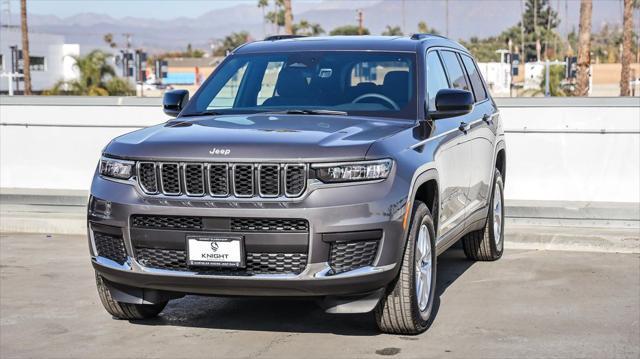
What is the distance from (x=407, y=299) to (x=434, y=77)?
6.53 feet

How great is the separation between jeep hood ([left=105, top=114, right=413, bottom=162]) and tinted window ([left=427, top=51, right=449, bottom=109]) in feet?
1.78

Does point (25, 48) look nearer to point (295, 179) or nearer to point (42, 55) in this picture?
point (42, 55)

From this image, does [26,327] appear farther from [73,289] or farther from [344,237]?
[344,237]

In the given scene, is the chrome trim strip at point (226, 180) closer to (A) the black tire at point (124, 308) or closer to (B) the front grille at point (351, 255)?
(B) the front grille at point (351, 255)

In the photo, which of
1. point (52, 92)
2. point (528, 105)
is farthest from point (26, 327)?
point (52, 92)

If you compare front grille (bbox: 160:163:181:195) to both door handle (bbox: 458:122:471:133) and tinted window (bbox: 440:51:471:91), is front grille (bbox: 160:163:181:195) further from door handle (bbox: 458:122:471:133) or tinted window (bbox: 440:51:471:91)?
tinted window (bbox: 440:51:471:91)

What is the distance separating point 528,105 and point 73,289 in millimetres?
5622

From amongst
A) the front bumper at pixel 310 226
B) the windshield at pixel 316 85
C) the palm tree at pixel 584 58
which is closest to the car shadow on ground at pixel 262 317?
the front bumper at pixel 310 226

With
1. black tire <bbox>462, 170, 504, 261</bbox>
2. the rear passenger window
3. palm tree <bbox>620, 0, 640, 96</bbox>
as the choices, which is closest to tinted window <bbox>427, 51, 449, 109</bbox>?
the rear passenger window

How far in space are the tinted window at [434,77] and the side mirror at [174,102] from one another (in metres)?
1.74

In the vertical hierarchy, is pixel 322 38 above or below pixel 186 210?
above

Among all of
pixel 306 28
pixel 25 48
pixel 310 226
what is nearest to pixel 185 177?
pixel 310 226

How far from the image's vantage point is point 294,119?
22.2 feet

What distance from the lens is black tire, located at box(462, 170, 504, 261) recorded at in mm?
9195
